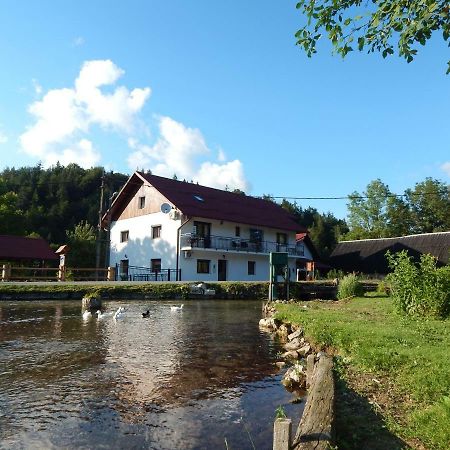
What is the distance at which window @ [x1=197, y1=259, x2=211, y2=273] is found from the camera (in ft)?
122

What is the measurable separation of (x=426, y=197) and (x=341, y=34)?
69.1 meters

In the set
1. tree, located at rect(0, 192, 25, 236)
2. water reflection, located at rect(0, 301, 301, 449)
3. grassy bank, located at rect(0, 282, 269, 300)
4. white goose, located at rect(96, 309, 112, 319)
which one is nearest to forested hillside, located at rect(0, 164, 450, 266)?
tree, located at rect(0, 192, 25, 236)

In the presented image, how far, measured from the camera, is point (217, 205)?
40.3 m

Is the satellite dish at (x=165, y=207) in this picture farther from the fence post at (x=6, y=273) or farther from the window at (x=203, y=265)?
the fence post at (x=6, y=273)

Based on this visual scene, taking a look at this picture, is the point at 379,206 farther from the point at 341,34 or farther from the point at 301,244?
the point at 341,34

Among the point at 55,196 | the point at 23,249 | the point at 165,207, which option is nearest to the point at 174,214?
the point at 165,207

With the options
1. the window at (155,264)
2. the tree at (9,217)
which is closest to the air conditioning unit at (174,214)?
the window at (155,264)

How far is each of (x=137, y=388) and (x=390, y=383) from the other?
12.1ft

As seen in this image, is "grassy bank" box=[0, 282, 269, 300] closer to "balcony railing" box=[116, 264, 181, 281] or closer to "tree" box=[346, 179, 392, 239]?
"balcony railing" box=[116, 264, 181, 281]

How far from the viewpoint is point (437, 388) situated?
5414mm

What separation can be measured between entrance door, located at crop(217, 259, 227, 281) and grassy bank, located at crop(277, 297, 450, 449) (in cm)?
2898

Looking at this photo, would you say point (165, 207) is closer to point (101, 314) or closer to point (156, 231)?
point (156, 231)

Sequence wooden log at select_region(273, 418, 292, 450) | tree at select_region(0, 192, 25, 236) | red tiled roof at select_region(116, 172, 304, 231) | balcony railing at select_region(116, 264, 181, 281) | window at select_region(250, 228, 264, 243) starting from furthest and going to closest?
1. tree at select_region(0, 192, 25, 236)
2. window at select_region(250, 228, 264, 243)
3. red tiled roof at select_region(116, 172, 304, 231)
4. balcony railing at select_region(116, 264, 181, 281)
5. wooden log at select_region(273, 418, 292, 450)

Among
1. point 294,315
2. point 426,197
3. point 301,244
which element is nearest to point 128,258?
point 301,244
